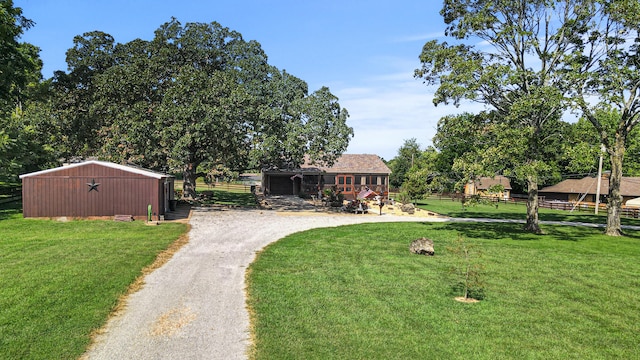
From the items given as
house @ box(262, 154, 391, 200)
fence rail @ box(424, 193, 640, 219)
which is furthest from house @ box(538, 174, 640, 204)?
house @ box(262, 154, 391, 200)

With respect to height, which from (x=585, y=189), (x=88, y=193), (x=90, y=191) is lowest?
(x=585, y=189)

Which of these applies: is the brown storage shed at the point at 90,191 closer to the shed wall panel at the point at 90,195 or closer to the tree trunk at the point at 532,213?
the shed wall panel at the point at 90,195

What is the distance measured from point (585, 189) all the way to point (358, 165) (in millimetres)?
27782

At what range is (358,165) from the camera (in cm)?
5231

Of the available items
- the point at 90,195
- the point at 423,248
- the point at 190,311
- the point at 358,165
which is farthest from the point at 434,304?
the point at 358,165

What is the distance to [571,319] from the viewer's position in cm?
951

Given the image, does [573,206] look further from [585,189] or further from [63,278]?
[63,278]

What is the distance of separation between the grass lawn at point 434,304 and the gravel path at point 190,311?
57 centimetres

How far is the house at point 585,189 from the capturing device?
155ft

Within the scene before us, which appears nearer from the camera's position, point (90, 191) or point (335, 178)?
point (90, 191)

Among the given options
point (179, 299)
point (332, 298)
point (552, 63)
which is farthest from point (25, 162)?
point (552, 63)

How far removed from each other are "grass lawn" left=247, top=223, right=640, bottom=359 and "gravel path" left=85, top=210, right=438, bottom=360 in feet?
1.88

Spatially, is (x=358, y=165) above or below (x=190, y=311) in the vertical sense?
above

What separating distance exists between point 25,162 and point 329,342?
32.4 meters
